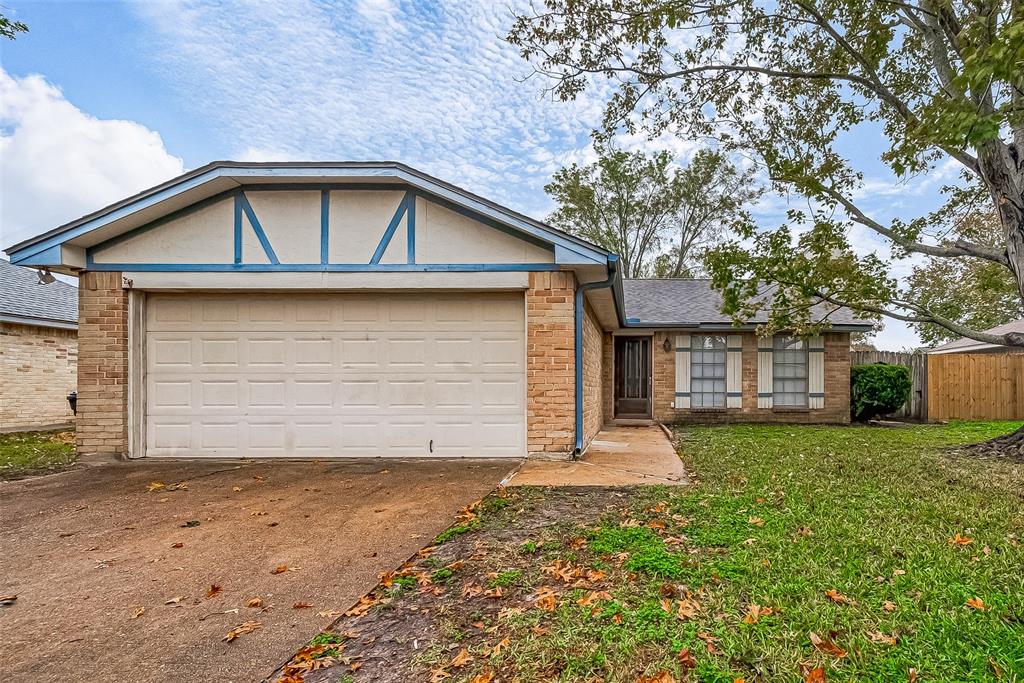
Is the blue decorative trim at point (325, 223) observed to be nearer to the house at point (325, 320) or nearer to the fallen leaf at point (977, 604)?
the house at point (325, 320)

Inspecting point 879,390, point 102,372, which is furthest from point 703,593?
point 879,390

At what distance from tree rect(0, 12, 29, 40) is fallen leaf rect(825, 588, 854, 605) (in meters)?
14.1

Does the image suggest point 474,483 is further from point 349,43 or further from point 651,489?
point 349,43

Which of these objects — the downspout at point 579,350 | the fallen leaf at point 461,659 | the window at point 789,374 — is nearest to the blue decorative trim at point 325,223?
the downspout at point 579,350

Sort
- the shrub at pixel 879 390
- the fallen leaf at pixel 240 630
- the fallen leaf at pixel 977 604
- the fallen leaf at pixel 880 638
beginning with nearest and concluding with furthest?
the fallen leaf at pixel 880 638, the fallen leaf at pixel 240 630, the fallen leaf at pixel 977 604, the shrub at pixel 879 390

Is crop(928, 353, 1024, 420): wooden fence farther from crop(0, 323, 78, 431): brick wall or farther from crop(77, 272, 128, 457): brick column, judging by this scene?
crop(0, 323, 78, 431): brick wall

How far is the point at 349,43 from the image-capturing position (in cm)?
983

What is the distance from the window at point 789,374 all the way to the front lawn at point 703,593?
25.7ft

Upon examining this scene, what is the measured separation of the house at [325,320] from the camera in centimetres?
703

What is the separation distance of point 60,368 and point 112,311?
7646 mm

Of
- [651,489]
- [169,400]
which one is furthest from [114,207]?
[651,489]

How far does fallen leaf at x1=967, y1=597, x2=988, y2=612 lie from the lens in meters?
2.79

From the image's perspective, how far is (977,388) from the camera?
1412 cm

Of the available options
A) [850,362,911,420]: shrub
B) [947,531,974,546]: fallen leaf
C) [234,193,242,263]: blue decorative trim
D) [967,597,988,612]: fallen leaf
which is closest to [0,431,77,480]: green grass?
[234,193,242,263]: blue decorative trim
